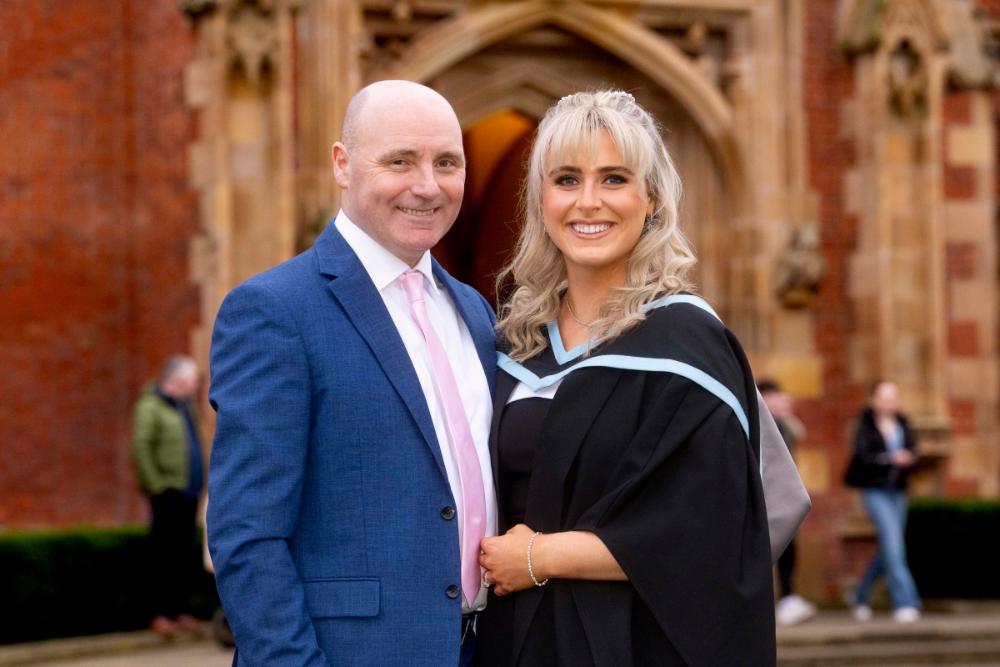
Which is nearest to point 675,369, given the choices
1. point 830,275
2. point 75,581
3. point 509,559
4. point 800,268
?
point 509,559

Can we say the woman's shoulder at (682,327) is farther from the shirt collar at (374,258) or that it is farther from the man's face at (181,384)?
the man's face at (181,384)

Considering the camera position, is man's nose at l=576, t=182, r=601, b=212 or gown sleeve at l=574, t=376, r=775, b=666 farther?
man's nose at l=576, t=182, r=601, b=212

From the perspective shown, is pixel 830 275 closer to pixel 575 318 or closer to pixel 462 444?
pixel 575 318

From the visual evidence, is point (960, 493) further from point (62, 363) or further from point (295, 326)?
point (295, 326)

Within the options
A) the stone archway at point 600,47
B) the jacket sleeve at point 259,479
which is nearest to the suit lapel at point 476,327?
the jacket sleeve at point 259,479

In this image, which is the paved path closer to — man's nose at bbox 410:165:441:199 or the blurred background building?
the blurred background building

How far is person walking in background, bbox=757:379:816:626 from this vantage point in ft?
32.1

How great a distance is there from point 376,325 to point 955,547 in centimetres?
891

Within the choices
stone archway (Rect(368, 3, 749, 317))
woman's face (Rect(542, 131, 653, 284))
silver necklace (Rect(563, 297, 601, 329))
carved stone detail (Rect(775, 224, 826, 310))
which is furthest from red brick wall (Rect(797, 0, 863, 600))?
woman's face (Rect(542, 131, 653, 284))

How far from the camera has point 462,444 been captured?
3.17m

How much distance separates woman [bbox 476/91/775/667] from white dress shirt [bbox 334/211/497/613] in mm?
39

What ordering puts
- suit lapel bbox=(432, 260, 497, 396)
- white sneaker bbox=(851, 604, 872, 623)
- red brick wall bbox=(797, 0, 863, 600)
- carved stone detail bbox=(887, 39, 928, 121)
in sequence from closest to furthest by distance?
suit lapel bbox=(432, 260, 497, 396)
white sneaker bbox=(851, 604, 872, 623)
carved stone detail bbox=(887, 39, 928, 121)
red brick wall bbox=(797, 0, 863, 600)

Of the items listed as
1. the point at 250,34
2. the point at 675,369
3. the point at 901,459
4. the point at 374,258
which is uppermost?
the point at 250,34

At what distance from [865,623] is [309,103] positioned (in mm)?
4732
